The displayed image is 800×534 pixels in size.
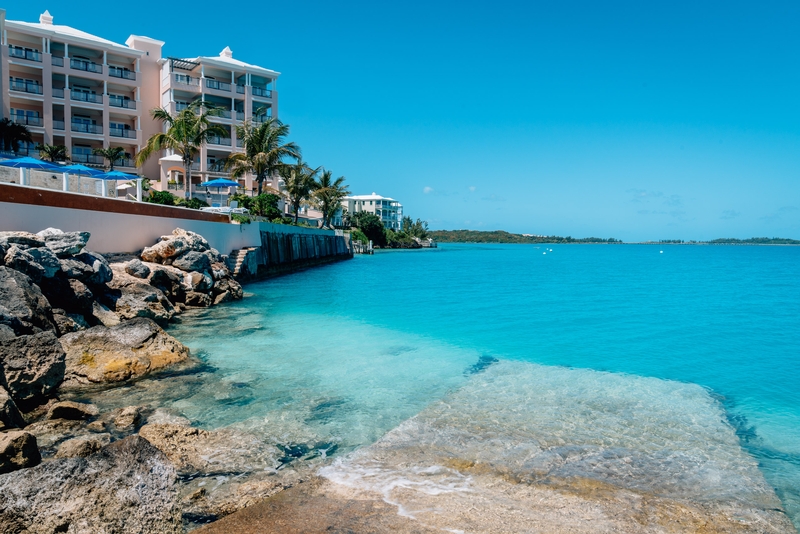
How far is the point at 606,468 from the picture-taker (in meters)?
7.06

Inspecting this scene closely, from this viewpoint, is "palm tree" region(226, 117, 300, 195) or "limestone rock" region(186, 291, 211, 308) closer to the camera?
"limestone rock" region(186, 291, 211, 308)

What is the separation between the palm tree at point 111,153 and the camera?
1590 inches

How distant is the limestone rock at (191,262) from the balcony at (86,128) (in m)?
27.3

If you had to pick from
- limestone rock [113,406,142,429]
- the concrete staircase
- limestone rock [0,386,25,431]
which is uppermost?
the concrete staircase

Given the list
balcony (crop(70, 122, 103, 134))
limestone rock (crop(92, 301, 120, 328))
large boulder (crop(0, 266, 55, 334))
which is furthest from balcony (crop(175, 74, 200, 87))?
large boulder (crop(0, 266, 55, 334))

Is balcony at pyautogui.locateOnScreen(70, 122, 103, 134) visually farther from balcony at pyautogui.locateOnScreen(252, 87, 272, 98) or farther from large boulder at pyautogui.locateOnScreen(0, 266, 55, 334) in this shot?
large boulder at pyautogui.locateOnScreen(0, 266, 55, 334)

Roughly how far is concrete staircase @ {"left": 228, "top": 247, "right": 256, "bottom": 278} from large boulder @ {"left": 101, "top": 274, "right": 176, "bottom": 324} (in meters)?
11.9

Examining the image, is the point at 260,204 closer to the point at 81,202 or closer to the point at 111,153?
the point at 111,153

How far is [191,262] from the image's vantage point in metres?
21.7

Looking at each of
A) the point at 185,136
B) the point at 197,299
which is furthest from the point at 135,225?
the point at 185,136

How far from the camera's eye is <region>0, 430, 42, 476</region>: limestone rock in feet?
16.8

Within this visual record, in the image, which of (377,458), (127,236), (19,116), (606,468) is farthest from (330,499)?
(19,116)

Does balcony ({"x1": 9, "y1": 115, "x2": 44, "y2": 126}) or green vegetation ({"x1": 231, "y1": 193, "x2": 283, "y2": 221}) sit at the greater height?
balcony ({"x1": 9, "y1": 115, "x2": 44, "y2": 126})

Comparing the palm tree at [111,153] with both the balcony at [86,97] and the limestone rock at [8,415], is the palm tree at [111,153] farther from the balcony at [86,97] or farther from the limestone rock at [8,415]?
the limestone rock at [8,415]
